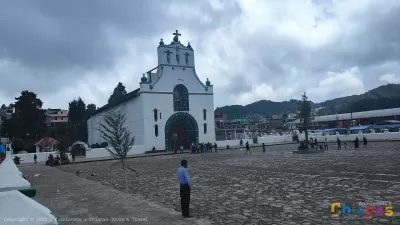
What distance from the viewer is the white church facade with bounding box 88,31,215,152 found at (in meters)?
42.3

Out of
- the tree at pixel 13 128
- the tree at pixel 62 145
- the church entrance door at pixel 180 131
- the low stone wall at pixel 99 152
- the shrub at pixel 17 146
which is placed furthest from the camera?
the tree at pixel 13 128

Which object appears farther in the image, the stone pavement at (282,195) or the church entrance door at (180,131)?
the church entrance door at (180,131)

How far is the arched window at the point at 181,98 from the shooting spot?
148 feet

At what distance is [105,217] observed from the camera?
7.50 metres

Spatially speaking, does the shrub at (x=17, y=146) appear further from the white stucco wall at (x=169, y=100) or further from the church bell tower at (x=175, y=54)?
the church bell tower at (x=175, y=54)

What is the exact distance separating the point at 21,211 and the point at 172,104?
135ft

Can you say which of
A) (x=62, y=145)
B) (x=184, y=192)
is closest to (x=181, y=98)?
(x=62, y=145)

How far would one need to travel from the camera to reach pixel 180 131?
45.2 metres

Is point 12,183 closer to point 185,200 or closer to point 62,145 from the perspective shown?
point 185,200

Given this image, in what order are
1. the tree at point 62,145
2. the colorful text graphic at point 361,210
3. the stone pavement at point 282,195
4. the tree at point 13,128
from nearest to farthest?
the colorful text graphic at point 361,210, the stone pavement at point 282,195, the tree at point 62,145, the tree at point 13,128

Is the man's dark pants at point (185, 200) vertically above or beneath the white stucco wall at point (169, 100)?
beneath

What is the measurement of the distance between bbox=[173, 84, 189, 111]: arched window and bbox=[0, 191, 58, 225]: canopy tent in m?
41.5

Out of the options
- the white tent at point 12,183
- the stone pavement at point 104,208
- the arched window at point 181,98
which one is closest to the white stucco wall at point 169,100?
the arched window at point 181,98

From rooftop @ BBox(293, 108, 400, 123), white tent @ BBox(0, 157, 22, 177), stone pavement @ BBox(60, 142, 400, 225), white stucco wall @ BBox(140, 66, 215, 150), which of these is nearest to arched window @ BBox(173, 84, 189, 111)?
white stucco wall @ BBox(140, 66, 215, 150)
